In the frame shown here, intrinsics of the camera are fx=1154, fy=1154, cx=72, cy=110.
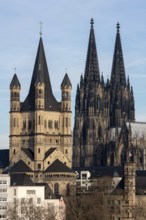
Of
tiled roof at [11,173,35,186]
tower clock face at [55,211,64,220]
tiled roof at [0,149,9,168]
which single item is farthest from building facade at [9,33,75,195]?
tower clock face at [55,211,64,220]

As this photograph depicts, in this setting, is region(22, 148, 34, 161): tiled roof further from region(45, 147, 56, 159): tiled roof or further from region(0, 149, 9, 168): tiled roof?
region(0, 149, 9, 168): tiled roof

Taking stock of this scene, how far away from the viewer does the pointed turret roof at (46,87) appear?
580 ft

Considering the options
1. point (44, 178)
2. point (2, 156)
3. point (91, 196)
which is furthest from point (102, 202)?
point (2, 156)

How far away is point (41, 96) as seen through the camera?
176 metres

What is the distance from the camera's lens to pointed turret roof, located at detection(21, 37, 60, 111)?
580 feet

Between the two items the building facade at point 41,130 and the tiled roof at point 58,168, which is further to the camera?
the building facade at point 41,130

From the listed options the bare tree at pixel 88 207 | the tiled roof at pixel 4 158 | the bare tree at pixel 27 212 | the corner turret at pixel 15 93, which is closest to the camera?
the bare tree at pixel 27 212

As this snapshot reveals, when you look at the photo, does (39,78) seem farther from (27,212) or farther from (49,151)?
(27,212)

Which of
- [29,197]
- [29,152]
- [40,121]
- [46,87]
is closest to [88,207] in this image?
[29,197]

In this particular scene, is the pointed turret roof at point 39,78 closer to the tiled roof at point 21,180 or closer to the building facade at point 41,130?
the building facade at point 41,130

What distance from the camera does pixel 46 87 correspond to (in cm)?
17775

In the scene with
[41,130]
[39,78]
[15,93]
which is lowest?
[41,130]

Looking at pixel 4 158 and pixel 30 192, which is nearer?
pixel 30 192

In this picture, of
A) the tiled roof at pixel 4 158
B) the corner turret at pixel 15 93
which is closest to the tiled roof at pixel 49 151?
the tiled roof at pixel 4 158
